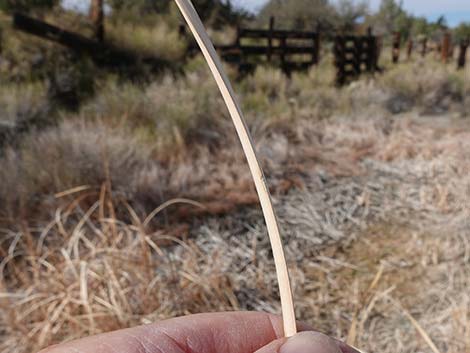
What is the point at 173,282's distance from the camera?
0.74 m

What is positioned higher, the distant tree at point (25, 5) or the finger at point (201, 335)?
the distant tree at point (25, 5)

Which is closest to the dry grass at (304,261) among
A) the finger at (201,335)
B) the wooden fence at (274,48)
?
the finger at (201,335)

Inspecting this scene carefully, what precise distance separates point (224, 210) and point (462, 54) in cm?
153

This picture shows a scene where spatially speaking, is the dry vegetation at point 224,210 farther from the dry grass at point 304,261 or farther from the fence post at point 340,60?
the fence post at point 340,60

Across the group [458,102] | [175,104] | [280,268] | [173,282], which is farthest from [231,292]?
[458,102]

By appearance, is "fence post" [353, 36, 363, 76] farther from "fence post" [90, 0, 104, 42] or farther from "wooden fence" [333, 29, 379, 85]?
"fence post" [90, 0, 104, 42]

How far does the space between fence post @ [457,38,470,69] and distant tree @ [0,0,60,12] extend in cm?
160

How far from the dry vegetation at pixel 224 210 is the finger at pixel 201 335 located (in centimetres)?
24

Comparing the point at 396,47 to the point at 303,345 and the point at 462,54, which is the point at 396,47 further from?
the point at 303,345

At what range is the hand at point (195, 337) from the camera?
0.95 ft

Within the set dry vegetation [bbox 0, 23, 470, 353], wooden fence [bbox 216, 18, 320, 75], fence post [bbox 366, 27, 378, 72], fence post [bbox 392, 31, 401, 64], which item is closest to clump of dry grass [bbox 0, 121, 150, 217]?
dry vegetation [bbox 0, 23, 470, 353]

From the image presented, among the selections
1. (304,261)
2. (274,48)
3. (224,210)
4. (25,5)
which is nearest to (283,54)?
(274,48)

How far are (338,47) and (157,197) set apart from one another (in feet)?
4.11

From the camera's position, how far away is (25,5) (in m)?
1.64
